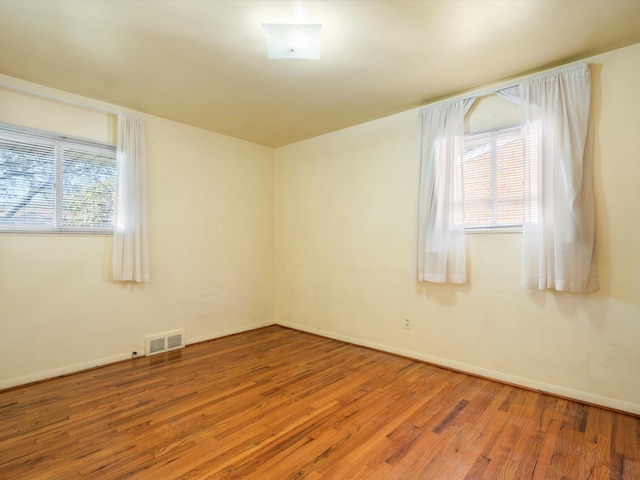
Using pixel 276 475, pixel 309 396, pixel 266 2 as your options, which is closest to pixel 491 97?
pixel 266 2

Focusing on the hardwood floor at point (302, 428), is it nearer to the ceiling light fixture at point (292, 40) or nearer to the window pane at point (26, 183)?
the window pane at point (26, 183)

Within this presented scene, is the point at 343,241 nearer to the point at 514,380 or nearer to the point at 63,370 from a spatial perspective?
the point at 514,380

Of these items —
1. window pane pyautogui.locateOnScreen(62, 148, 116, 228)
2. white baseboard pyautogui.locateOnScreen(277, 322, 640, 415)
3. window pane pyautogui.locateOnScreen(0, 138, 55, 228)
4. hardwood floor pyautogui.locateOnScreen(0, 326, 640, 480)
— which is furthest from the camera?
window pane pyautogui.locateOnScreen(62, 148, 116, 228)

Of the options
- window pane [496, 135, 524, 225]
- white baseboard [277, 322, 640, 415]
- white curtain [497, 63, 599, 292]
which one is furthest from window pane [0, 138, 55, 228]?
white curtain [497, 63, 599, 292]

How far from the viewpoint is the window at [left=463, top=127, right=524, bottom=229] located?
2.98m

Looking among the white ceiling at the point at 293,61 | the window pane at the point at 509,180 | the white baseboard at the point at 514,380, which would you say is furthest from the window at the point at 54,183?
the window pane at the point at 509,180

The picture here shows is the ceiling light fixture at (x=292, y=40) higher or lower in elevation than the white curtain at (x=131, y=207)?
higher

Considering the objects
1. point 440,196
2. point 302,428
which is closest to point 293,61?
point 440,196

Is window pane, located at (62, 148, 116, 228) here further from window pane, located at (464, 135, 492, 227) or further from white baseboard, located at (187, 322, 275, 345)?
window pane, located at (464, 135, 492, 227)

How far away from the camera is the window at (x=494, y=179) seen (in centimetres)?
298

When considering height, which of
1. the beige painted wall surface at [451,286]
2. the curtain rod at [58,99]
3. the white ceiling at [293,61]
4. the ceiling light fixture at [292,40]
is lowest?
the beige painted wall surface at [451,286]

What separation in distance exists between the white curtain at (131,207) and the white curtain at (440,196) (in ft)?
10.0

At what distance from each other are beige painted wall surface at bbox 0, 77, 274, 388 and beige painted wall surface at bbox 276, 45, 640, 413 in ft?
2.02

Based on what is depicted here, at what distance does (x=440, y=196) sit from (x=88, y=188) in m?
3.67
